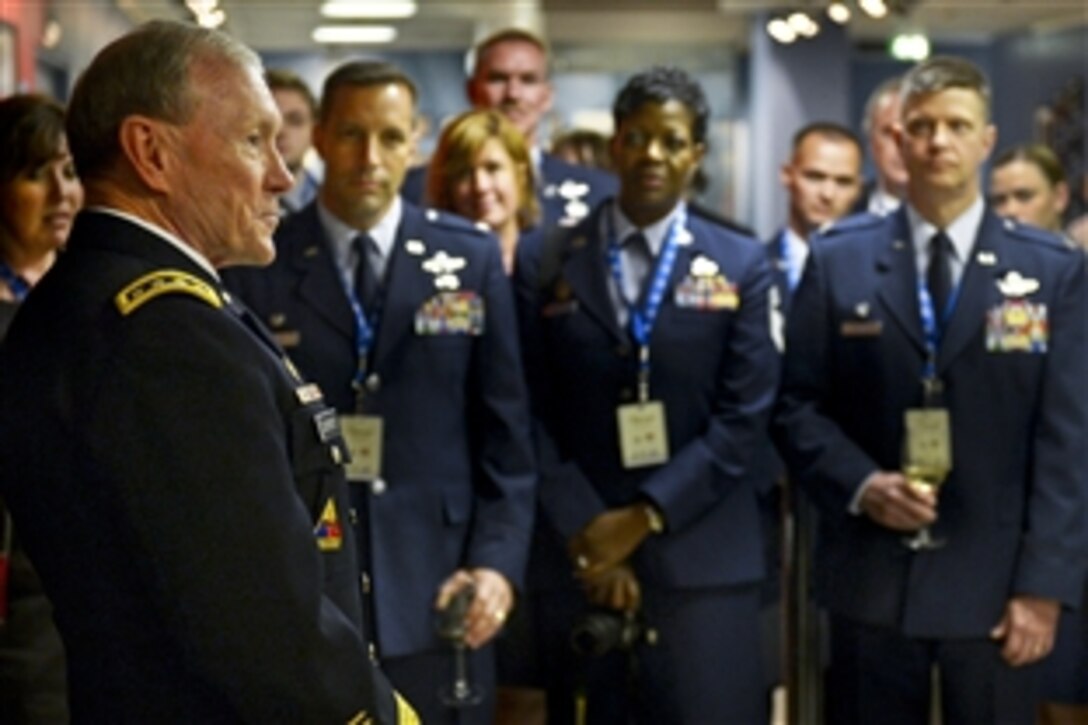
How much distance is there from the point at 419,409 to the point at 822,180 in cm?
271

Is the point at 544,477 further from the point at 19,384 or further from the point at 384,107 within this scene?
the point at 19,384

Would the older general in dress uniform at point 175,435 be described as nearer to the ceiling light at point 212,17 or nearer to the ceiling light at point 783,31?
the ceiling light at point 212,17

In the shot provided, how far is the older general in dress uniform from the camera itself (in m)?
1.86

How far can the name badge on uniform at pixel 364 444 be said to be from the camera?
11.4ft

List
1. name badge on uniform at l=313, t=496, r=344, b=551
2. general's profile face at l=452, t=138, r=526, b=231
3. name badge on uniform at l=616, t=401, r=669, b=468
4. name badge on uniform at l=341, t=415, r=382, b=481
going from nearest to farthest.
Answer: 1. name badge on uniform at l=313, t=496, r=344, b=551
2. name badge on uniform at l=341, t=415, r=382, b=481
3. name badge on uniform at l=616, t=401, r=669, b=468
4. general's profile face at l=452, t=138, r=526, b=231

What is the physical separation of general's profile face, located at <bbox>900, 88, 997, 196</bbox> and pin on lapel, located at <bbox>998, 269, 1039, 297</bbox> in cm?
22

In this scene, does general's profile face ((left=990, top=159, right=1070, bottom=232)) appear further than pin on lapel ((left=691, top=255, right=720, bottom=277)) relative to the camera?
Yes

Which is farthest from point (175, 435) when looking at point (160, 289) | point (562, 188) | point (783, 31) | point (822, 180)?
point (822, 180)

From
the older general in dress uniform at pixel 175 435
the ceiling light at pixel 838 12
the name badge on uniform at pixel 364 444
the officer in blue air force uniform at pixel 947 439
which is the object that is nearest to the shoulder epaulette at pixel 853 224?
the officer in blue air force uniform at pixel 947 439

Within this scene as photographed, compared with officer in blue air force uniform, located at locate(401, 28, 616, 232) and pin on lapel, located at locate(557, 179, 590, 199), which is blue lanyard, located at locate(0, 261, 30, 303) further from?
pin on lapel, located at locate(557, 179, 590, 199)

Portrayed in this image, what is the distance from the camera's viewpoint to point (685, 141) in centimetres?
395

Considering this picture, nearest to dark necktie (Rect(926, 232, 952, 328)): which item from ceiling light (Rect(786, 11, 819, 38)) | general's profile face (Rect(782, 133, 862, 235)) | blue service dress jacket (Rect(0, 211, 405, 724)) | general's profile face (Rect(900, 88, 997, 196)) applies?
general's profile face (Rect(900, 88, 997, 196))

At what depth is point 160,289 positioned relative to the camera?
1918mm

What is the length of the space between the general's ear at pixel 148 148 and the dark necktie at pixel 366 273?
5.16 ft
